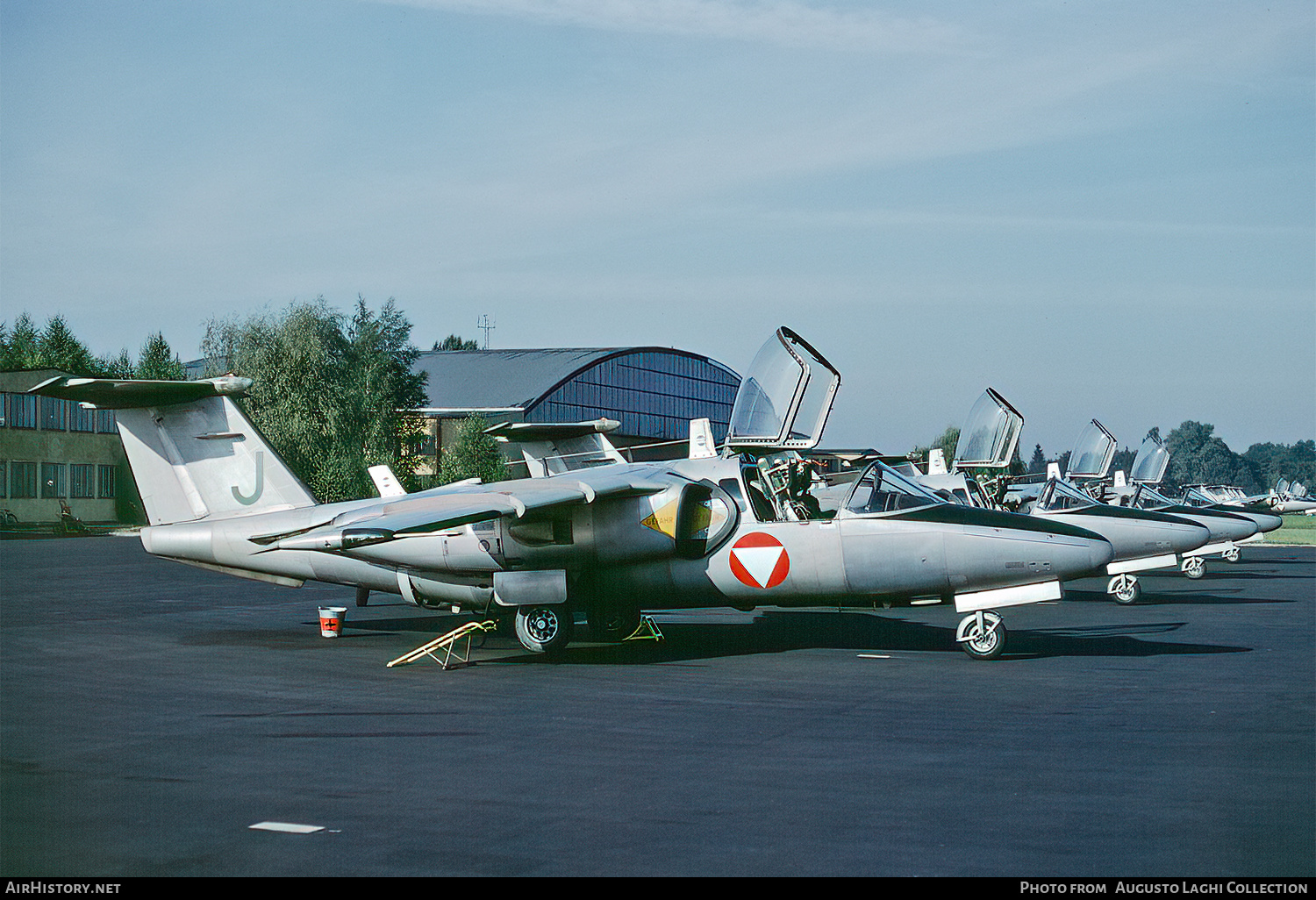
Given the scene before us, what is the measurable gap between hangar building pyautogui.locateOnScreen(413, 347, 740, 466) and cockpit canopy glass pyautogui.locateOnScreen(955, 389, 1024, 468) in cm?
4983

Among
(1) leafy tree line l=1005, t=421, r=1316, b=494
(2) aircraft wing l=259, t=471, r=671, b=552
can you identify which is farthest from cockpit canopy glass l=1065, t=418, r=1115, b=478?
(1) leafy tree line l=1005, t=421, r=1316, b=494

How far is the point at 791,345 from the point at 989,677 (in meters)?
5.92

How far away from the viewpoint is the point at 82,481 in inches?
2603

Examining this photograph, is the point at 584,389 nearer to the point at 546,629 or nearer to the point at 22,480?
the point at 22,480

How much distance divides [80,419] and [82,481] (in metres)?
3.64

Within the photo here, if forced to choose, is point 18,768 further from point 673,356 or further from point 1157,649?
point 673,356

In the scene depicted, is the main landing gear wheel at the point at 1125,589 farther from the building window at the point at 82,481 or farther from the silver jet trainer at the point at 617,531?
the building window at the point at 82,481

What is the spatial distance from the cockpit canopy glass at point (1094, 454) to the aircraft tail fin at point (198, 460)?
72.1 feet

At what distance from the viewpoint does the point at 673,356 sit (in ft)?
301

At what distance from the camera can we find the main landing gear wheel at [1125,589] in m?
23.2

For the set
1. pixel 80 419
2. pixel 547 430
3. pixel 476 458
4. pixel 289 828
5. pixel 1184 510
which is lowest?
pixel 289 828

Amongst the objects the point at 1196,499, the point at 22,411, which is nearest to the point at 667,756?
the point at 1196,499

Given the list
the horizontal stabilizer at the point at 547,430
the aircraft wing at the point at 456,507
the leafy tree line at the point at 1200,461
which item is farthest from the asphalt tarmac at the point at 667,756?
the leafy tree line at the point at 1200,461

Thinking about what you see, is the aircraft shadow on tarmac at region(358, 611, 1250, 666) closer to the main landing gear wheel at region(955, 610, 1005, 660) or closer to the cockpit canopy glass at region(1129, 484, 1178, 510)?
the main landing gear wheel at region(955, 610, 1005, 660)
